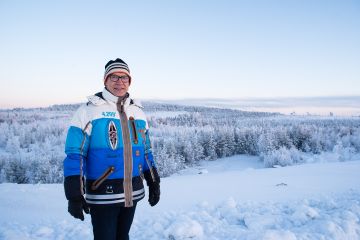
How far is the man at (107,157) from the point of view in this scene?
258 centimetres

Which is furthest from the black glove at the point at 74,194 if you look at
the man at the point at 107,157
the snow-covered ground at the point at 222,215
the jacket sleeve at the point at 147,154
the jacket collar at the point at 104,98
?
the snow-covered ground at the point at 222,215

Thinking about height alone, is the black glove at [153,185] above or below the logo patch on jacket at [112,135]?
below

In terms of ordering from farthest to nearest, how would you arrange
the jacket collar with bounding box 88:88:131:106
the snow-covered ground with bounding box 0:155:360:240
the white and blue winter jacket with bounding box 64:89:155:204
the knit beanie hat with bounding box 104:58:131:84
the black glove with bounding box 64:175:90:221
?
the snow-covered ground with bounding box 0:155:360:240
the knit beanie hat with bounding box 104:58:131:84
the jacket collar with bounding box 88:88:131:106
the white and blue winter jacket with bounding box 64:89:155:204
the black glove with bounding box 64:175:90:221

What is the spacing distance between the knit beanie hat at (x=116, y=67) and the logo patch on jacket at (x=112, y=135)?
52 centimetres

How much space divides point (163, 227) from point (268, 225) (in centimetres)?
176

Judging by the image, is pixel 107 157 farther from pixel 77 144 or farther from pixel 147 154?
pixel 147 154

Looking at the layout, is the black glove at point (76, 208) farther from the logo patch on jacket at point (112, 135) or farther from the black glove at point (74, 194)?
the logo patch on jacket at point (112, 135)

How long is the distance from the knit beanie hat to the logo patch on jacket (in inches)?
20.5

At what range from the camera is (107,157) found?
267cm

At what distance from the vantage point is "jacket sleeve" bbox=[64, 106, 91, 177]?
2.55 m

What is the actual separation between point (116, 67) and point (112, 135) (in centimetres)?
68

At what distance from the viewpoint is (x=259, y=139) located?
63.8 m

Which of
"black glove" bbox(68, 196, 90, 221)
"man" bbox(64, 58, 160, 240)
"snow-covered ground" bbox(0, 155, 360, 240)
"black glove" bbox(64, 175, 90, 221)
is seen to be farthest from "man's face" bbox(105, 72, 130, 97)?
"snow-covered ground" bbox(0, 155, 360, 240)

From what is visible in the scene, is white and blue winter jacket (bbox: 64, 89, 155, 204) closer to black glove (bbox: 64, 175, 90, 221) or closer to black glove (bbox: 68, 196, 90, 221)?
A: black glove (bbox: 64, 175, 90, 221)
